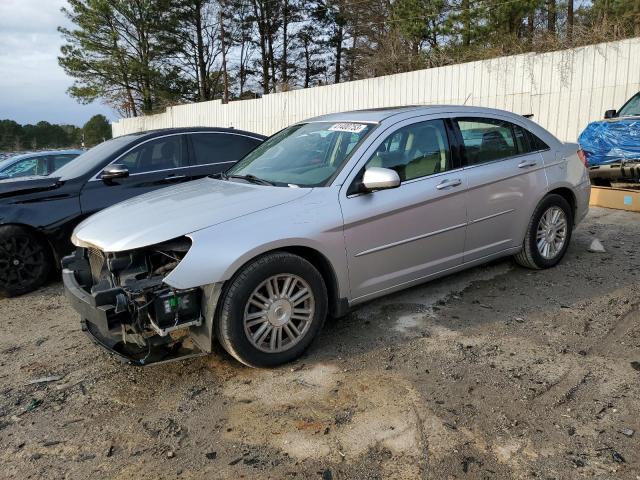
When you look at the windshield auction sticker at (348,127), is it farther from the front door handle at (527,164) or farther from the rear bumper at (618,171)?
the rear bumper at (618,171)

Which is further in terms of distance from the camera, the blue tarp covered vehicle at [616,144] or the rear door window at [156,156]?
the blue tarp covered vehicle at [616,144]

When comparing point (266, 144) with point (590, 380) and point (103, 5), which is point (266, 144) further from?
point (103, 5)

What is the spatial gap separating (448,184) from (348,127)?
3.02 ft

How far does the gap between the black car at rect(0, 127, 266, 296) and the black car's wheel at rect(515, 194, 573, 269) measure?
3.71 metres

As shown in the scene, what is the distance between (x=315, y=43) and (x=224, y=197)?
109 feet

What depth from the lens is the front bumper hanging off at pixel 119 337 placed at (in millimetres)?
2992

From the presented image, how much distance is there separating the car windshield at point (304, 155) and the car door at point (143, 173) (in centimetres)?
184

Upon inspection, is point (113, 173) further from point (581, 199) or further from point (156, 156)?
point (581, 199)

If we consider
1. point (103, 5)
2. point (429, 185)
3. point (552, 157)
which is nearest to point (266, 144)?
point (429, 185)

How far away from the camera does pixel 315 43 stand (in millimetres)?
34312

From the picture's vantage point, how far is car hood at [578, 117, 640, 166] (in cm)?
825

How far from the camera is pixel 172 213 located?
3418mm

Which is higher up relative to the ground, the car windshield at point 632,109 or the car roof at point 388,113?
the car windshield at point 632,109

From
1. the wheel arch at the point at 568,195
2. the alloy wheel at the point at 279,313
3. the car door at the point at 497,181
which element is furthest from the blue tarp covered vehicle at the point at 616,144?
the alloy wheel at the point at 279,313
